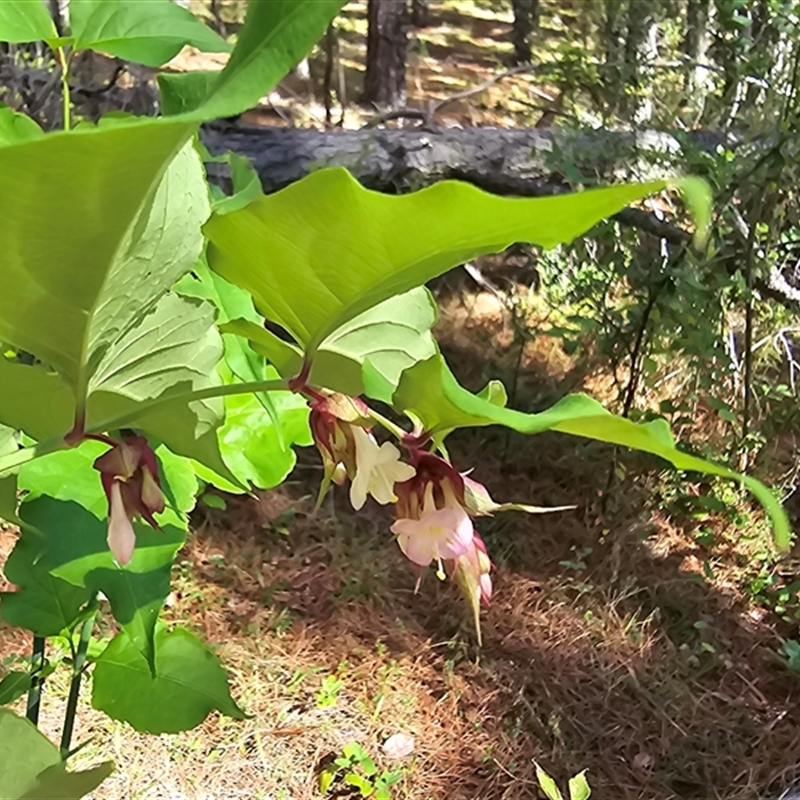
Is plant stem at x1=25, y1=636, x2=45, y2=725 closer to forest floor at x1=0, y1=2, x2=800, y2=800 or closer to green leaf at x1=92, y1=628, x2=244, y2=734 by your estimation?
green leaf at x1=92, y1=628, x2=244, y2=734

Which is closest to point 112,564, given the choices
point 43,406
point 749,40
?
point 43,406

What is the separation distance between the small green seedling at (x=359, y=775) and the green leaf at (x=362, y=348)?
1.52 m

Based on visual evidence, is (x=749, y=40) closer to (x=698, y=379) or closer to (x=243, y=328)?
(x=698, y=379)

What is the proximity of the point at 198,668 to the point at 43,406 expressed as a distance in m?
0.41

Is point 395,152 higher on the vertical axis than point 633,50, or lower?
lower

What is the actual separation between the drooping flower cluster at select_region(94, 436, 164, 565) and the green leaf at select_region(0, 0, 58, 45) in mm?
274

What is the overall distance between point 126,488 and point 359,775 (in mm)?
1517

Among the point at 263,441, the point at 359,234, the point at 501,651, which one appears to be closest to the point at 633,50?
the point at 501,651

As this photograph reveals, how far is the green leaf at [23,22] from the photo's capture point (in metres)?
0.51

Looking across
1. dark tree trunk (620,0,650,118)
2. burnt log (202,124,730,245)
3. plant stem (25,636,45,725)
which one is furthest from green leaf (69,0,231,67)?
dark tree trunk (620,0,650,118)

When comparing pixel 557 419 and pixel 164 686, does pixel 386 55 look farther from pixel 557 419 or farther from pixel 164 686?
pixel 557 419

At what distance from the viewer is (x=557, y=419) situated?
262mm

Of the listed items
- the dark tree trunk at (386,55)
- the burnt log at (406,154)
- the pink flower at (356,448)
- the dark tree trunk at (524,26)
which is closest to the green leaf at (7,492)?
the pink flower at (356,448)

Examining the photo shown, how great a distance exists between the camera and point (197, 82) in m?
0.41
